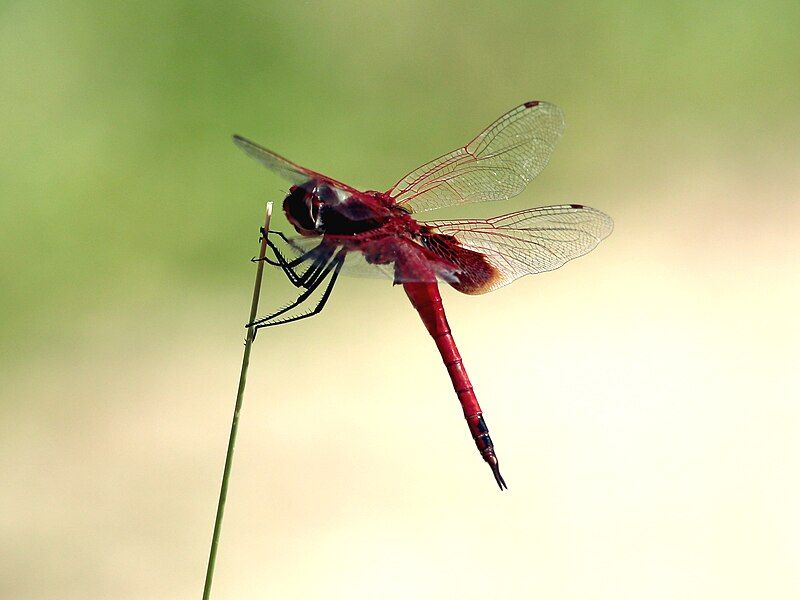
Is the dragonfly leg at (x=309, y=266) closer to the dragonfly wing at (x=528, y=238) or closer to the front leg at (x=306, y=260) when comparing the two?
the front leg at (x=306, y=260)

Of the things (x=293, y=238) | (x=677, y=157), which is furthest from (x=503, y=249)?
(x=677, y=157)

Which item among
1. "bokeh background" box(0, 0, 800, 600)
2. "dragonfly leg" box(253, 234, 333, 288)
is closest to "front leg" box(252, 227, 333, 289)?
"dragonfly leg" box(253, 234, 333, 288)

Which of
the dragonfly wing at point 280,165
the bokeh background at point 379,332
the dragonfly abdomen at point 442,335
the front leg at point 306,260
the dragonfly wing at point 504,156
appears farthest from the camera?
the bokeh background at point 379,332

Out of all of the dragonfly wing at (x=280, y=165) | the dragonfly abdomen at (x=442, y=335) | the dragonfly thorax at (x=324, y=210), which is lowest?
the dragonfly abdomen at (x=442, y=335)

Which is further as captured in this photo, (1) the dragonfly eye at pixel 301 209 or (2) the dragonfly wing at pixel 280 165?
(1) the dragonfly eye at pixel 301 209

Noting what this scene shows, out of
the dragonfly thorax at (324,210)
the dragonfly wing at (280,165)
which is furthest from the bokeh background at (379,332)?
the dragonfly wing at (280,165)

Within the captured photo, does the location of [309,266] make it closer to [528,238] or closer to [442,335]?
[442,335]

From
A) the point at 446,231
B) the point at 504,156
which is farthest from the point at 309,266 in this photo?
the point at 504,156
